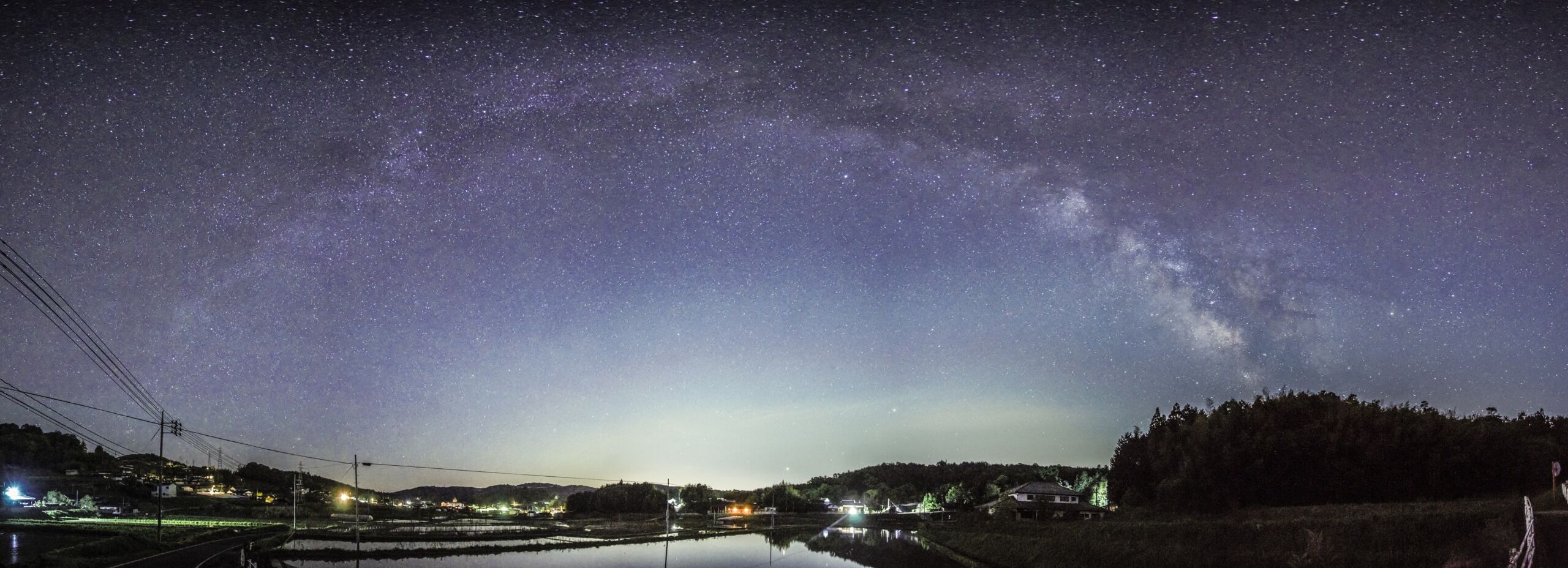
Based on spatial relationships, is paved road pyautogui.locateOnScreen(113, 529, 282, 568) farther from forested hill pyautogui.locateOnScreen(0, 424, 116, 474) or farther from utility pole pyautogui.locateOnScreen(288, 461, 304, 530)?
forested hill pyautogui.locateOnScreen(0, 424, 116, 474)

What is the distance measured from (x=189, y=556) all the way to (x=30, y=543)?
422 inches

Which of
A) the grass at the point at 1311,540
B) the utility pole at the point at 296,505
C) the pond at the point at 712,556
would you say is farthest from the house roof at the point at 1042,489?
the utility pole at the point at 296,505

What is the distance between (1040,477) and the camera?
561 ft

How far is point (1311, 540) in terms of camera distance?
26219mm

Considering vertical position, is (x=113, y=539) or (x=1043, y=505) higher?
(x=113, y=539)

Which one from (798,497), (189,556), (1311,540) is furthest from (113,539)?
(798,497)

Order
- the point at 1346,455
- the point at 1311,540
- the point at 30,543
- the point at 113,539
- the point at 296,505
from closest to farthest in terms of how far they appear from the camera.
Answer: the point at 1311,540 < the point at 113,539 < the point at 30,543 < the point at 1346,455 < the point at 296,505

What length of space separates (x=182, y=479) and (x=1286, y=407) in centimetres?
21419

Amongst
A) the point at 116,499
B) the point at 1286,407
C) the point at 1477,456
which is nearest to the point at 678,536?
the point at 1286,407

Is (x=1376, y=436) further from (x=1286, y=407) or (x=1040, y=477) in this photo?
(x=1040, y=477)

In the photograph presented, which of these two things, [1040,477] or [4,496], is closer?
[4,496]

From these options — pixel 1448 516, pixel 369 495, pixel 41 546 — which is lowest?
pixel 369 495

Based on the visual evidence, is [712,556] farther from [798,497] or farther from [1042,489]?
[798,497]

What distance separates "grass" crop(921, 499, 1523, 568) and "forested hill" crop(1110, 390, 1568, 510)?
8.24m
